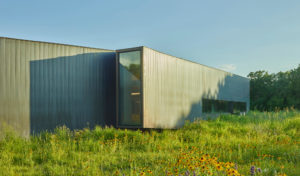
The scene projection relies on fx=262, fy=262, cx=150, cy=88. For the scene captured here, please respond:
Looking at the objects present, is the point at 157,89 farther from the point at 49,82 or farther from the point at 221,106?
the point at 221,106

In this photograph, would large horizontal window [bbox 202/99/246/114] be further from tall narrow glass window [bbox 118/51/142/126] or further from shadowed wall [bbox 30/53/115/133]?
shadowed wall [bbox 30/53/115/133]

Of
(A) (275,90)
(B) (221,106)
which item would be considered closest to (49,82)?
(B) (221,106)

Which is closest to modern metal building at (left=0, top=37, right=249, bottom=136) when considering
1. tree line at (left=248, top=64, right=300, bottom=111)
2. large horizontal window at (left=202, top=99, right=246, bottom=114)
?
large horizontal window at (left=202, top=99, right=246, bottom=114)

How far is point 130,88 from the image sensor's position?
11.5 metres

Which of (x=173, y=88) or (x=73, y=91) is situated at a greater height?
(x=173, y=88)

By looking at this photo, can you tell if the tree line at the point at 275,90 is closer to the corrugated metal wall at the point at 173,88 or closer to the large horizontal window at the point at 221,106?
the large horizontal window at the point at 221,106

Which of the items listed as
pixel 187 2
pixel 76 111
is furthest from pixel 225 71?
pixel 76 111

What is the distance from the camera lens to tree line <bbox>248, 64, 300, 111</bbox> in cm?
2986

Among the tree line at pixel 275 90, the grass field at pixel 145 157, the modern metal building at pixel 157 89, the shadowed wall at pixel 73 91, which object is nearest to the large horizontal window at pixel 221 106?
the modern metal building at pixel 157 89

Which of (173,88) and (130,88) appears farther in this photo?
(173,88)

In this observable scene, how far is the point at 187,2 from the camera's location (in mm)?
13617

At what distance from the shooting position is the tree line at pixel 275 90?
29.9 meters

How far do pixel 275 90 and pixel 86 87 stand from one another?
2578 cm

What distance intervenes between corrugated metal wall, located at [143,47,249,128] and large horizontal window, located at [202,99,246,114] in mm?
437
